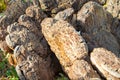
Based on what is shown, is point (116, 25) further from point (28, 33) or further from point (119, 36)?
point (28, 33)

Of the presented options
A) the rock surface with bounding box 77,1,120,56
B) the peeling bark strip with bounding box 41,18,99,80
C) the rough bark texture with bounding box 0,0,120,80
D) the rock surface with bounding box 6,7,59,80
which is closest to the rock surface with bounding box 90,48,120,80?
the rough bark texture with bounding box 0,0,120,80

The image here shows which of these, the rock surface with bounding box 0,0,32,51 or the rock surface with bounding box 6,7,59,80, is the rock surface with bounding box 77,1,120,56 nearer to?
the rock surface with bounding box 6,7,59,80

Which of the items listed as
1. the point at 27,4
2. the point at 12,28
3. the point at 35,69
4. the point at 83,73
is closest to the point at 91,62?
the point at 83,73

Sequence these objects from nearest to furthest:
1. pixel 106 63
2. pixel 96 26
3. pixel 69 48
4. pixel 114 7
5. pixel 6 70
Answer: pixel 106 63, pixel 69 48, pixel 6 70, pixel 96 26, pixel 114 7

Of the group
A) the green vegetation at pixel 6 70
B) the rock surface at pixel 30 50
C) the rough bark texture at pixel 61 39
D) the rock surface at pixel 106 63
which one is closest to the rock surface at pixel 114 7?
the rough bark texture at pixel 61 39

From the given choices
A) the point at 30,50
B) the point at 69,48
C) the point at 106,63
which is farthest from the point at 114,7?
the point at 30,50

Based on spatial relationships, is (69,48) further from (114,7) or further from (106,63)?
(114,7)

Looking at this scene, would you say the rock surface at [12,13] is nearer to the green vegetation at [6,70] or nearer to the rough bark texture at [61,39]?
the rough bark texture at [61,39]
